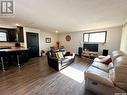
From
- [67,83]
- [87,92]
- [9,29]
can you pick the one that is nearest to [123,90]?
[87,92]

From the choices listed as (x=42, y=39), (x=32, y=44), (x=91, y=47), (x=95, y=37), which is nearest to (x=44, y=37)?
(x=42, y=39)

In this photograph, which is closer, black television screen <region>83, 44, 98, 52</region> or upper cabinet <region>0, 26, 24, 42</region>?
upper cabinet <region>0, 26, 24, 42</region>

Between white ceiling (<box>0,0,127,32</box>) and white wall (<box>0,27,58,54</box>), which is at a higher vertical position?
white ceiling (<box>0,0,127,32</box>)

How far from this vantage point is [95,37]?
242 inches

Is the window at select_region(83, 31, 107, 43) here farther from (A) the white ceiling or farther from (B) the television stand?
(A) the white ceiling

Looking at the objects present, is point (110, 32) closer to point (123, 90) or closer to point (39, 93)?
point (123, 90)

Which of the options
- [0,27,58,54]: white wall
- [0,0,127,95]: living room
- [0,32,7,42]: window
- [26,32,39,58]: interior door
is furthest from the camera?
[26,32,39,58]: interior door

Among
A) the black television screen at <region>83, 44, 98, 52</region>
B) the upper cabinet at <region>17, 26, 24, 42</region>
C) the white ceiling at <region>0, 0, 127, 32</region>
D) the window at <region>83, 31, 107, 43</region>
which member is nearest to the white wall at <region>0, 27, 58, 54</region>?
the upper cabinet at <region>17, 26, 24, 42</region>

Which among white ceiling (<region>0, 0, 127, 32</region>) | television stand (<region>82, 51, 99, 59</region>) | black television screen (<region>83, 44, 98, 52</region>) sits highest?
white ceiling (<region>0, 0, 127, 32</region>)

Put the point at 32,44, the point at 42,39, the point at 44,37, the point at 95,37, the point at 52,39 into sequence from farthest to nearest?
the point at 52,39 → the point at 44,37 → the point at 42,39 → the point at 95,37 → the point at 32,44

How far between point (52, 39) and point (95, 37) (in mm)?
4431

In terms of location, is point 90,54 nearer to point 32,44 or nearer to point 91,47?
point 91,47

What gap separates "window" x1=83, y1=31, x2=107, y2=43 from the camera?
571 centimetres

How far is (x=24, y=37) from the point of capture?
17.3 feet
